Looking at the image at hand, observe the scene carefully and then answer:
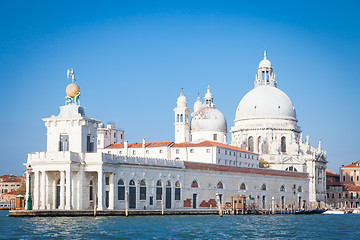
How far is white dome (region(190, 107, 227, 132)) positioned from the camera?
10800cm

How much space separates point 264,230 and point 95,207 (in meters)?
15.0

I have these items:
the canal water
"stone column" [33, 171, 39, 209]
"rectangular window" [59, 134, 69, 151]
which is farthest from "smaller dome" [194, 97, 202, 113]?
the canal water

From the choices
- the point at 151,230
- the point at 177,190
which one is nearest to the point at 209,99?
the point at 177,190

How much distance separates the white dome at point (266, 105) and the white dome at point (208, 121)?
19.1ft

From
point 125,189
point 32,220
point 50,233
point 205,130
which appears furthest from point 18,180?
point 50,233

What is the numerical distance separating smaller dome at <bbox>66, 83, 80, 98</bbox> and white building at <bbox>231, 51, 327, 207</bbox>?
48272 mm

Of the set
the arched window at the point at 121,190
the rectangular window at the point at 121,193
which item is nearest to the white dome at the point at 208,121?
the arched window at the point at 121,190

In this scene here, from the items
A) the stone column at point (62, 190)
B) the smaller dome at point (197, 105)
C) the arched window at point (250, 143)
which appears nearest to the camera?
the stone column at point (62, 190)

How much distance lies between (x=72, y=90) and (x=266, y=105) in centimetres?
5142

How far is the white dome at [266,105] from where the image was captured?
370 ft

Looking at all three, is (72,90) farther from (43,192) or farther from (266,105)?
(266,105)

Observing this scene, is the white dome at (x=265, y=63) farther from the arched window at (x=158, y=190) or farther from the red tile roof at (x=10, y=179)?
the arched window at (x=158, y=190)

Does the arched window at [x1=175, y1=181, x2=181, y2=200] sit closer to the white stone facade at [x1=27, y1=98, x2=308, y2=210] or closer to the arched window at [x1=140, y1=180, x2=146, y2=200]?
the white stone facade at [x1=27, y1=98, x2=308, y2=210]

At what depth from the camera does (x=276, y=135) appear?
112125 mm
